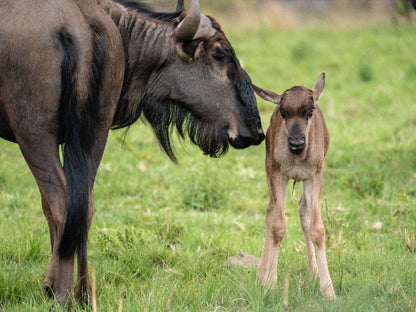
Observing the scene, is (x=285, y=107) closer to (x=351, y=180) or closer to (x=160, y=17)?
(x=160, y=17)

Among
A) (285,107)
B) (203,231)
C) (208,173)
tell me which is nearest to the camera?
(285,107)

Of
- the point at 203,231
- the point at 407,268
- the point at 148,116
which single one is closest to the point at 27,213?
the point at 203,231

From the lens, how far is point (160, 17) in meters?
6.41

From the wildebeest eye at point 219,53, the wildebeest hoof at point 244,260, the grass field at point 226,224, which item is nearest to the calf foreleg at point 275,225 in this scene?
the grass field at point 226,224

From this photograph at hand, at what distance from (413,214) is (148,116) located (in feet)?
11.1

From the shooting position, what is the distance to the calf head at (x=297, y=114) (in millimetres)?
5801

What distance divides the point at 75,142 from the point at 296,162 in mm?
1756

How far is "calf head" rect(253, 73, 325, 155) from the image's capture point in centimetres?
580

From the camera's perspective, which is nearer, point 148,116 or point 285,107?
point 285,107

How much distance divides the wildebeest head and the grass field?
90 centimetres

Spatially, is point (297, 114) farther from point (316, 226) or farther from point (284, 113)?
point (316, 226)

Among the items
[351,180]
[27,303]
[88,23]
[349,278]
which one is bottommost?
[27,303]

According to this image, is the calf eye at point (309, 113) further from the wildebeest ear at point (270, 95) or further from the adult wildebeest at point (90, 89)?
the adult wildebeest at point (90, 89)

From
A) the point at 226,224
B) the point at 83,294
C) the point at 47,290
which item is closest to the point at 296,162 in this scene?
the point at 83,294
